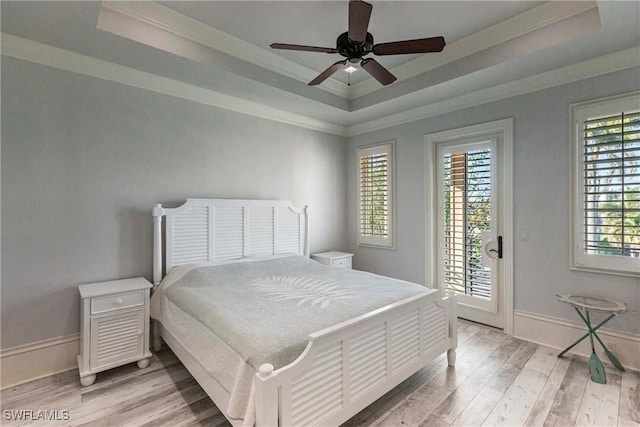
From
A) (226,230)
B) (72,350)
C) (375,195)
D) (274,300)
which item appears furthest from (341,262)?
(72,350)

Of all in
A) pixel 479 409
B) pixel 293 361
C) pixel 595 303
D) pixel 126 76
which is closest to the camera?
pixel 293 361

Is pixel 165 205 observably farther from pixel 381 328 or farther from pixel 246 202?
pixel 381 328

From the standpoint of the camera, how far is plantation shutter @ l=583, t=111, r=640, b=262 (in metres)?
2.53

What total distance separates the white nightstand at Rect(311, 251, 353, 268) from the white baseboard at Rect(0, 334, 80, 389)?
2.71 m

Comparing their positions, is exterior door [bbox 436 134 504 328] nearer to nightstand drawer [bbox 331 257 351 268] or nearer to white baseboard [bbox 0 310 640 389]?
white baseboard [bbox 0 310 640 389]

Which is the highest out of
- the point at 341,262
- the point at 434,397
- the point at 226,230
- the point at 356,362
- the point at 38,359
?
the point at 226,230

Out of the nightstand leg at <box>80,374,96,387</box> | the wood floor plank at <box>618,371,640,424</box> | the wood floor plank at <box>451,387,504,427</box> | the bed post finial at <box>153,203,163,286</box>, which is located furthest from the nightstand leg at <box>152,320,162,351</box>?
the wood floor plank at <box>618,371,640,424</box>

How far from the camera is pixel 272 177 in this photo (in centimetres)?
398

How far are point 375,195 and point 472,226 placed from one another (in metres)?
1.43

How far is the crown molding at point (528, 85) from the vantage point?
2.57 metres

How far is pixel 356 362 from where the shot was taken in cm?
184

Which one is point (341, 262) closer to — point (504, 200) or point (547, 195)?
point (504, 200)

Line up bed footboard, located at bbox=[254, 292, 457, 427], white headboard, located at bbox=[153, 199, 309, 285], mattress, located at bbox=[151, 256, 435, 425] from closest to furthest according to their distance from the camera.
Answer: bed footboard, located at bbox=[254, 292, 457, 427]
mattress, located at bbox=[151, 256, 435, 425]
white headboard, located at bbox=[153, 199, 309, 285]

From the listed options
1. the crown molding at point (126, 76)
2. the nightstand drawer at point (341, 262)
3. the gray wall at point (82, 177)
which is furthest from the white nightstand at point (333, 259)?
the crown molding at point (126, 76)
